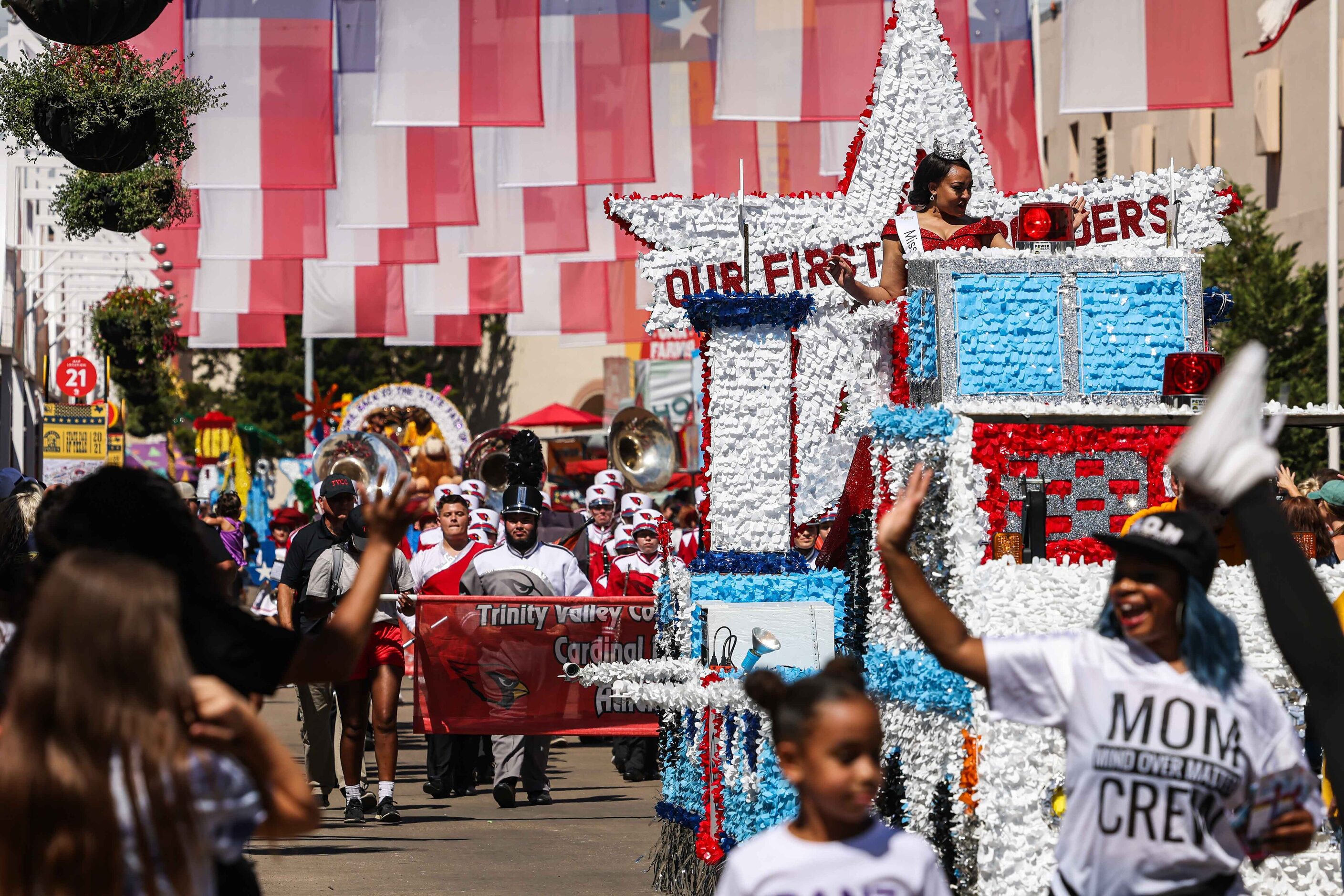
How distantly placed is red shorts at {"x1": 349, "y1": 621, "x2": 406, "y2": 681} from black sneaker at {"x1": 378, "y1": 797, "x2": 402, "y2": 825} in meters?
0.70

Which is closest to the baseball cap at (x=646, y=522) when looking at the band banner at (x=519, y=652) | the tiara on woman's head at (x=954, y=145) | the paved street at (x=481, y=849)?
the paved street at (x=481, y=849)

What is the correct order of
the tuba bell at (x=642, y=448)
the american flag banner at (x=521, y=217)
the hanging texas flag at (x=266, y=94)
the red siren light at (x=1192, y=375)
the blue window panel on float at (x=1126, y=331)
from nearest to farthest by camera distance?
the red siren light at (x=1192, y=375) < the blue window panel on float at (x=1126, y=331) < the hanging texas flag at (x=266, y=94) < the american flag banner at (x=521, y=217) < the tuba bell at (x=642, y=448)

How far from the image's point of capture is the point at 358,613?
390 cm

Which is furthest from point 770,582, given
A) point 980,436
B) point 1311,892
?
point 1311,892

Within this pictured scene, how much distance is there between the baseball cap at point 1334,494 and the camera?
34.3 ft

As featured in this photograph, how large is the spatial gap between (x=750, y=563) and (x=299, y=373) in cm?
4715

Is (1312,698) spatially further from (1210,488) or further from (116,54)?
(116,54)

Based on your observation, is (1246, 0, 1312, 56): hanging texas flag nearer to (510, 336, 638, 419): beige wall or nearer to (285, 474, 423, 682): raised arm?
(285, 474, 423, 682): raised arm

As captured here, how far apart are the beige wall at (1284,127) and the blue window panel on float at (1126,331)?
1909 centimetres

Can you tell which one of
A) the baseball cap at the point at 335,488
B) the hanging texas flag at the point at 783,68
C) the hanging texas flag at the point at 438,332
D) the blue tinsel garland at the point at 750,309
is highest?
the hanging texas flag at the point at 783,68

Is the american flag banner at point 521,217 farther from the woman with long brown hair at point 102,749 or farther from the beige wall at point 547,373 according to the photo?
the beige wall at point 547,373

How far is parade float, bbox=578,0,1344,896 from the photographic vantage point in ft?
20.5

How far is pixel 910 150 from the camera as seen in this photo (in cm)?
1050

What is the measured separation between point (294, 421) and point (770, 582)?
47.8 meters
